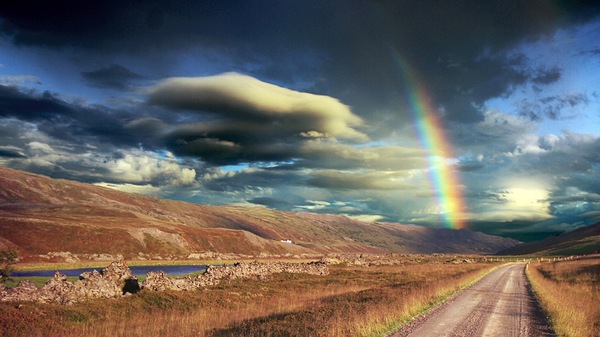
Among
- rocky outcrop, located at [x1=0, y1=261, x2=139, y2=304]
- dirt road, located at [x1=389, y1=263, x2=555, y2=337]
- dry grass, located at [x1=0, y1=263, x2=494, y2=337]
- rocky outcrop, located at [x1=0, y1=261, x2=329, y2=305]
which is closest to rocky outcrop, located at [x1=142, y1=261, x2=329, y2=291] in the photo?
rocky outcrop, located at [x1=0, y1=261, x2=329, y2=305]

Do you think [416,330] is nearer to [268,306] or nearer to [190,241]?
[268,306]

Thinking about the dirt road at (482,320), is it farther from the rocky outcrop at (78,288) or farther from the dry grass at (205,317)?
the rocky outcrop at (78,288)

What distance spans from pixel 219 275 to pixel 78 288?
21201mm

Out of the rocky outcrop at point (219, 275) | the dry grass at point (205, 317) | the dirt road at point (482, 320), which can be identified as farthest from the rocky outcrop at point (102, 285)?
the dirt road at point (482, 320)

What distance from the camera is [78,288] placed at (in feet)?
98.7

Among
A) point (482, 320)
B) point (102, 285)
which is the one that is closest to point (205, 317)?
point (102, 285)

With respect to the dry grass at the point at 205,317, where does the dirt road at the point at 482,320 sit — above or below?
above

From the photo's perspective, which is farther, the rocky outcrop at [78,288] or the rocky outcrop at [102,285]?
the rocky outcrop at [102,285]

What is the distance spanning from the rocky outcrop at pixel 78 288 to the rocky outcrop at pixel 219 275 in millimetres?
1893

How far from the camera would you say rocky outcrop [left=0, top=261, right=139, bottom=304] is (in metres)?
26.1

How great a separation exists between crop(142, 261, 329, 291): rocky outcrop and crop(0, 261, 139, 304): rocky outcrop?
1.89 metres

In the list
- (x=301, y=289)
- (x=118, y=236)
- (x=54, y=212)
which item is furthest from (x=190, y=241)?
(x=301, y=289)

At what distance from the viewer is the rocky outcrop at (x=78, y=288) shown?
26.1 metres

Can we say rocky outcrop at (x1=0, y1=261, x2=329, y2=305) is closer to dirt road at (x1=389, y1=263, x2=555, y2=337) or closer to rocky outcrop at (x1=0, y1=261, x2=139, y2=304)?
rocky outcrop at (x1=0, y1=261, x2=139, y2=304)
